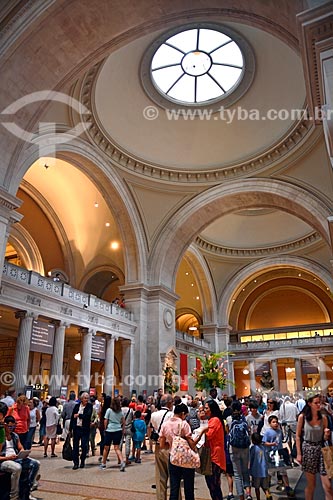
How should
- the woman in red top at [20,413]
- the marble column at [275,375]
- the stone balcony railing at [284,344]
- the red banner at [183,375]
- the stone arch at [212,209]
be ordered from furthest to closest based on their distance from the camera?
the marble column at [275,375] → the stone balcony railing at [284,344] → the red banner at [183,375] → the stone arch at [212,209] → the woman in red top at [20,413]

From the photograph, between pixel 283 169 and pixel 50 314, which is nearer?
pixel 50 314

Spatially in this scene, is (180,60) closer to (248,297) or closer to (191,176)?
(191,176)

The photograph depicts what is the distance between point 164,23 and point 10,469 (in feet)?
29.4

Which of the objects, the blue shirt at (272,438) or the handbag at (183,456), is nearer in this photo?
the handbag at (183,456)

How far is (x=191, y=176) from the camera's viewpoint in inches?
704

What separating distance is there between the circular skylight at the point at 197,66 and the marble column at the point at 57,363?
10.2 meters

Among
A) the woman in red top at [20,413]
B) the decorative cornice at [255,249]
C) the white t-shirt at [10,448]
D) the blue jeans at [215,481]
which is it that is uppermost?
the decorative cornice at [255,249]

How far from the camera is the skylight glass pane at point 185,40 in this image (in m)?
14.5

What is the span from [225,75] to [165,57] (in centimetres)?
256

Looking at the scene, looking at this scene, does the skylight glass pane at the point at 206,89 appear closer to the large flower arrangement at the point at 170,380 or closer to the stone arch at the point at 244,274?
the large flower arrangement at the point at 170,380

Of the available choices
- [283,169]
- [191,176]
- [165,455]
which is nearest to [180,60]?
[191,176]

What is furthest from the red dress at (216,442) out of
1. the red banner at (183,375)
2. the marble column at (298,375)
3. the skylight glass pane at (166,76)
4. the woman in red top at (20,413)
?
the marble column at (298,375)

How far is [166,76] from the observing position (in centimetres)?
1586

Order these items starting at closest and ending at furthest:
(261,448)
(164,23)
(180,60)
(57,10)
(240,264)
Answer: (261,448) < (57,10) < (164,23) < (180,60) < (240,264)
